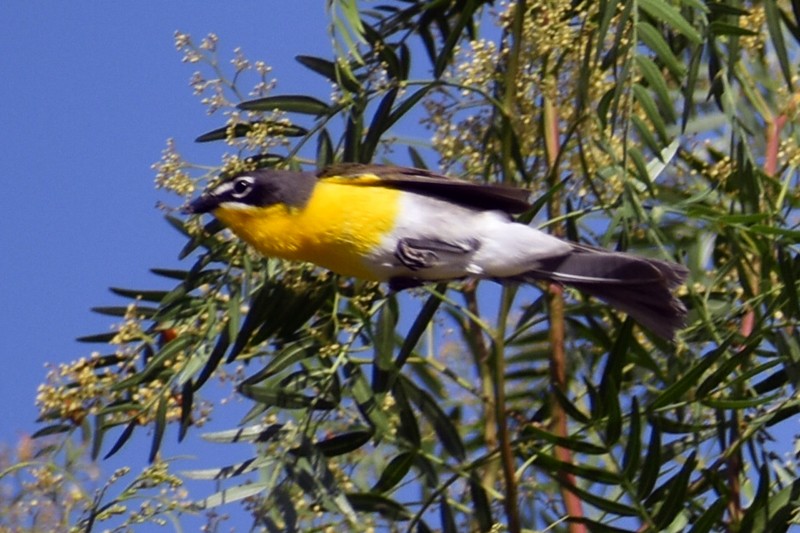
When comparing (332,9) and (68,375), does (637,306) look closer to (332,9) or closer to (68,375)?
(332,9)

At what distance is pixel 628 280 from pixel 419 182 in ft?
0.97

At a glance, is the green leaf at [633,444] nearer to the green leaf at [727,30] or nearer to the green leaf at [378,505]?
the green leaf at [378,505]

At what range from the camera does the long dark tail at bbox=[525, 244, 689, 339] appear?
1967 millimetres

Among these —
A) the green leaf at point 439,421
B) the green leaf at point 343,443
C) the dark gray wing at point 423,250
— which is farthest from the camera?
the green leaf at point 439,421

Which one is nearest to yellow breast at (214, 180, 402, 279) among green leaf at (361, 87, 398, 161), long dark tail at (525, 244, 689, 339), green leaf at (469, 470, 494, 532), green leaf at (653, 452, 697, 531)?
green leaf at (361, 87, 398, 161)

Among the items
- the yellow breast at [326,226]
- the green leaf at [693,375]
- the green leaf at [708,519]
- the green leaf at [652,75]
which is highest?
the green leaf at [652,75]

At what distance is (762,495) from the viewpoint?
6.26 ft

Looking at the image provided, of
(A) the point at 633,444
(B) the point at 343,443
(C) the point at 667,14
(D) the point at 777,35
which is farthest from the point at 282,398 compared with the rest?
(D) the point at 777,35

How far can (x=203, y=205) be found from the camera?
1933mm

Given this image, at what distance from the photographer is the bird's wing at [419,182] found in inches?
77.5

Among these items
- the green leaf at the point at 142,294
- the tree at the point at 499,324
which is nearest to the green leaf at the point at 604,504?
the tree at the point at 499,324

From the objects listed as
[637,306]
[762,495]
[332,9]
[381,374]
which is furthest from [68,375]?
[762,495]

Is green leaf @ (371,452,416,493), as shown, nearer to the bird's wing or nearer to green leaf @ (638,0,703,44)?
the bird's wing

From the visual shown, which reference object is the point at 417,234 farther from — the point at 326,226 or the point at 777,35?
the point at 777,35
